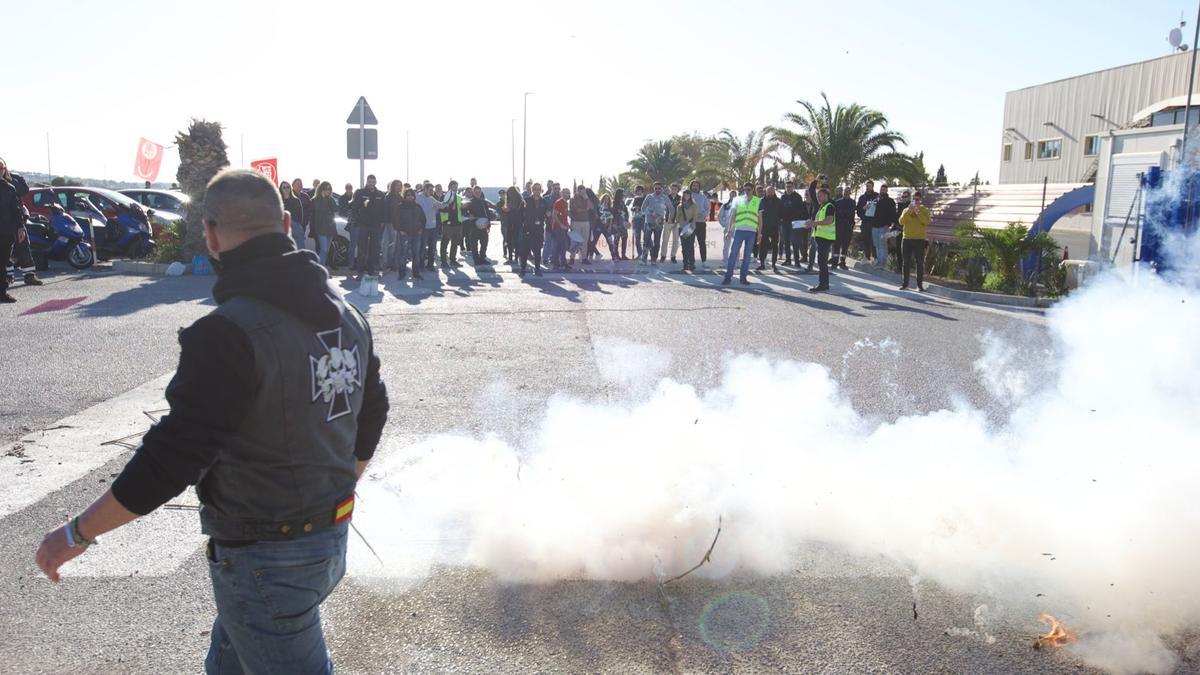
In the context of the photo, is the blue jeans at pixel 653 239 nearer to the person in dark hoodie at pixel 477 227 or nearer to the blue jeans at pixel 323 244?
the person in dark hoodie at pixel 477 227

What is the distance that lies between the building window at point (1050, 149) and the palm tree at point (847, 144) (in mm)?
13661

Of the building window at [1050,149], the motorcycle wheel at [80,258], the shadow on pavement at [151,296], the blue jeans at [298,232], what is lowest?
the shadow on pavement at [151,296]

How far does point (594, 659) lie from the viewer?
3.19 m

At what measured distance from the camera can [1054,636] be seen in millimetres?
3389

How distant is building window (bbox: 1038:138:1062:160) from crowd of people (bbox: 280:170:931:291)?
1952 cm

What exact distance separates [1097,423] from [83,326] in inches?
404

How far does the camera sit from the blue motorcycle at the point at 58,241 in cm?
1577

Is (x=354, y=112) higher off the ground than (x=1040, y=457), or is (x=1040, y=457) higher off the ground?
(x=354, y=112)

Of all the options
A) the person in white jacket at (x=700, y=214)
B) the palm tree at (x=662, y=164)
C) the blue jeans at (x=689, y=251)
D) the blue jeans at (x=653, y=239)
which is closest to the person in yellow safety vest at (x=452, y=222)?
the blue jeans at (x=653, y=239)

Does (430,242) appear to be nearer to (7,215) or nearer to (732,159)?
(7,215)

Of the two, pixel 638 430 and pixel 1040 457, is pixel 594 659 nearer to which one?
pixel 638 430

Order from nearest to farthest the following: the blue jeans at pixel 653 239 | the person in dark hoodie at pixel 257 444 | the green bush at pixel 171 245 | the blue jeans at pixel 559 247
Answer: the person in dark hoodie at pixel 257 444 < the green bush at pixel 171 245 < the blue jeans at pixel 559 247 < the blue jeans at pixel 653 239

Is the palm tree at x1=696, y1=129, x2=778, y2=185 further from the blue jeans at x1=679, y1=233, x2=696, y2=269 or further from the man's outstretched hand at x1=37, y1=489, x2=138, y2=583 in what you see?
the man's outstretched hand at x1=37, y1=489, x2=138, y2=583

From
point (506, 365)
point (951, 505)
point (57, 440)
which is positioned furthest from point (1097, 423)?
point (57, 440)
